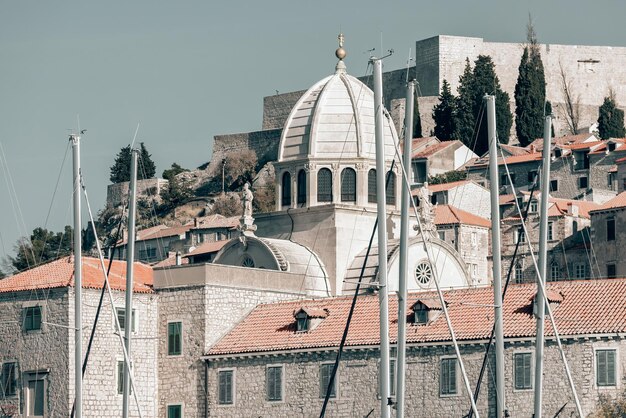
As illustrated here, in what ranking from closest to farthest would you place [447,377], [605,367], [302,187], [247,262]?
[605,367], [447,377], [247,262], [302,187]

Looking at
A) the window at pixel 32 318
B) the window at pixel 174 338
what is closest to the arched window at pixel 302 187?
the window at pixel 174 338

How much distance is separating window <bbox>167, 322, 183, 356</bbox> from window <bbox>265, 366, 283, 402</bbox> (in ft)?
12.9

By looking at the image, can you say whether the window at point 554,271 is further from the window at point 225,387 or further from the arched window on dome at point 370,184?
the window at point 225,387

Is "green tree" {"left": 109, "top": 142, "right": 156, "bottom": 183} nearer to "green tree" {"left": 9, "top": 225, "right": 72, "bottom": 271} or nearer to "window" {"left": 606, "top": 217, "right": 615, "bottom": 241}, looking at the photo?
"green tree" {"left": 9, "top": 225, "right": 72, "bottom": 271}

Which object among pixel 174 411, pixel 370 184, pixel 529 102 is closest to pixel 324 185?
pixel 370 184

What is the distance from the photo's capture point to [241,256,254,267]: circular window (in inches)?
2677

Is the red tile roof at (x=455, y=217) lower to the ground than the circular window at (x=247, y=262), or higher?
higher

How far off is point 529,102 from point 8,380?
66395mm

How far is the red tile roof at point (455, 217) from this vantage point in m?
105

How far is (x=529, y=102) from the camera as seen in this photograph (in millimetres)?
123375

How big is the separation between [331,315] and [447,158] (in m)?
63.5

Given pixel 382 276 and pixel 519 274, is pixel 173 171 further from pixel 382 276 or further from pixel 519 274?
pixel 382 276

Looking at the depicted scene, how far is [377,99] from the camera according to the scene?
46500 millimetres

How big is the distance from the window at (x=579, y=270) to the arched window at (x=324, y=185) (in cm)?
3386
